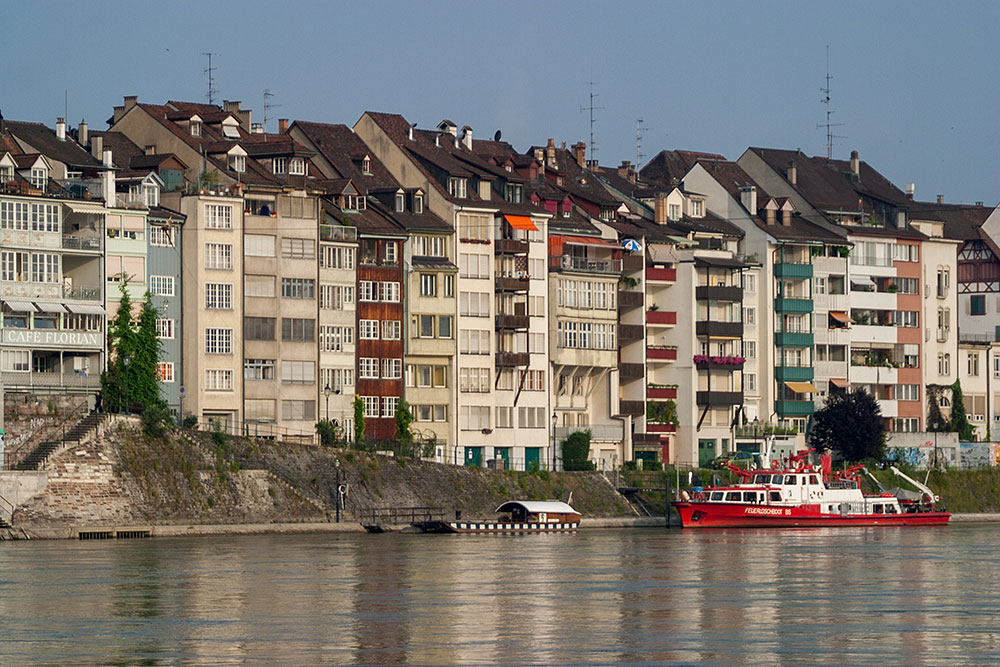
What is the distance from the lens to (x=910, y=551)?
119 metres

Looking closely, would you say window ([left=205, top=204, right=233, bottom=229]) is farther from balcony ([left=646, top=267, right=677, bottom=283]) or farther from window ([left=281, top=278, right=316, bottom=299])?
balcony ([left=646, top=267, right=677, bottom=283])

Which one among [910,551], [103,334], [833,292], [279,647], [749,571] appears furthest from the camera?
[833,292]

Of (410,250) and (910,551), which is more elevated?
(410,250)

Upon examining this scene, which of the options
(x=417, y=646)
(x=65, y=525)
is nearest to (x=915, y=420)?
(x=65, y=525)

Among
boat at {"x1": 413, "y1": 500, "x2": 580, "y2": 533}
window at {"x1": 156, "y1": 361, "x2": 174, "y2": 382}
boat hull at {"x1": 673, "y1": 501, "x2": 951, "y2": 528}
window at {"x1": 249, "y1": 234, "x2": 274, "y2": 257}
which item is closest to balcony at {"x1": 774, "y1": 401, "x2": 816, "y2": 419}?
boat hull at {"x1": 673, "y1": 501, "x2": 951, "y2": 528}

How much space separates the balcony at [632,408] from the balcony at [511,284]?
13.0m

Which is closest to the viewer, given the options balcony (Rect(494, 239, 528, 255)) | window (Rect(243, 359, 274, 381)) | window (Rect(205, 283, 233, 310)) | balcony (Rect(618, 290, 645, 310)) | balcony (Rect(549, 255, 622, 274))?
window (Rect(205, 283, 233, 310))

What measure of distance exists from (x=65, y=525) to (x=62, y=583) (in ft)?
119

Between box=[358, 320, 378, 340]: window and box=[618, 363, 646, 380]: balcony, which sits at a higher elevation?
box=[358, 320, 378, 340]: window

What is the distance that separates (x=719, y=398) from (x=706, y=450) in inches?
152

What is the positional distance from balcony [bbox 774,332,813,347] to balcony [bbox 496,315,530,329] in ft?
92.1

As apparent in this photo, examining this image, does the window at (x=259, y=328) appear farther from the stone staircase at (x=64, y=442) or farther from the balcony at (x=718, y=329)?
the balcony at (x=718, y=329)

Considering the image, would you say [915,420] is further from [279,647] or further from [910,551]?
[279,647]

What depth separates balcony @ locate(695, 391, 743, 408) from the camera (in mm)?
174750
